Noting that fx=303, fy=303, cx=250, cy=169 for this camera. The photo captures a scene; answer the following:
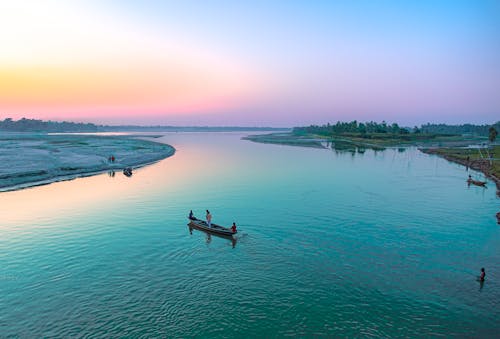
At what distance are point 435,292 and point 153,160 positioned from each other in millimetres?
108487

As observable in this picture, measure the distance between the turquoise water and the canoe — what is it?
128 cm

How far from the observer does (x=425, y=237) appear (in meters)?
38.6

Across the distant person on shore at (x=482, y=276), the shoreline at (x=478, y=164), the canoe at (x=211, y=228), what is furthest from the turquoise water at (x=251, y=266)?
the shoreline at (x=478, y=164)

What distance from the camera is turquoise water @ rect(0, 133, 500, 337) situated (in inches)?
869

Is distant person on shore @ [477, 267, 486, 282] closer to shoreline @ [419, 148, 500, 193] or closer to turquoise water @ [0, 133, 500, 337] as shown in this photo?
turquoise water @ [0, 133, 500, 337]

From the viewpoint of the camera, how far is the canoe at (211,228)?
1531 inches

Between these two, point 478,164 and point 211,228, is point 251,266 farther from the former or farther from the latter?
point 478,164

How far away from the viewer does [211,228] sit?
1591 inches

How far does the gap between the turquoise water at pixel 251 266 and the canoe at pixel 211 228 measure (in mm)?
1283

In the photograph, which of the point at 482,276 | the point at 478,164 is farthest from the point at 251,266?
the point at 478,164

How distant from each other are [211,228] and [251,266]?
36.9ft

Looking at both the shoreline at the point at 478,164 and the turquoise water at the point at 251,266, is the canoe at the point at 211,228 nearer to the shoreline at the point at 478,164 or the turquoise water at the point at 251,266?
the turquoise water at the point at 251,266

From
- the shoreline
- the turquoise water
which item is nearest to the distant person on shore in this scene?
the turquoise water

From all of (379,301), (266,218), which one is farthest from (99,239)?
(379,301)
